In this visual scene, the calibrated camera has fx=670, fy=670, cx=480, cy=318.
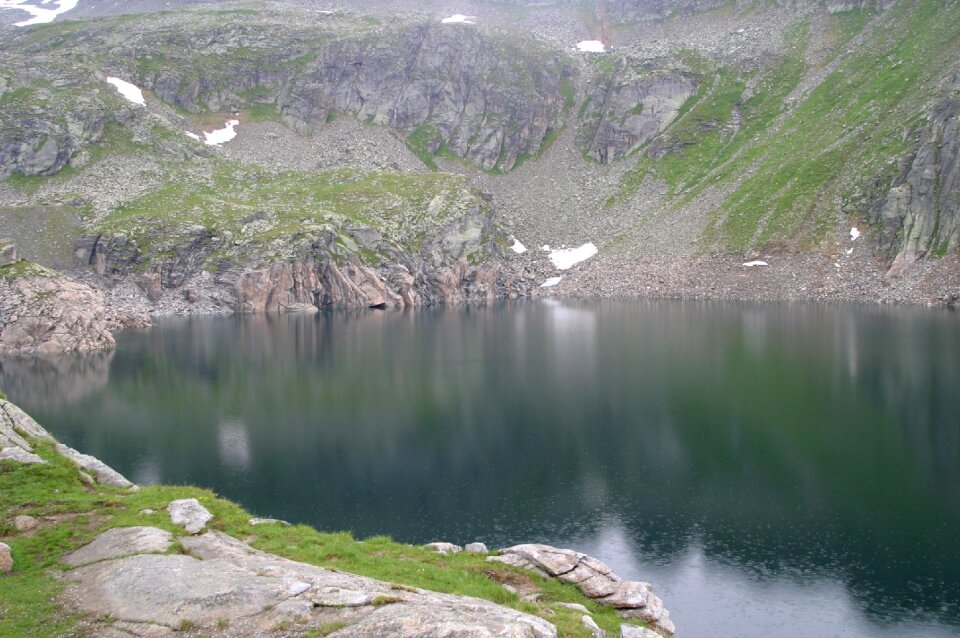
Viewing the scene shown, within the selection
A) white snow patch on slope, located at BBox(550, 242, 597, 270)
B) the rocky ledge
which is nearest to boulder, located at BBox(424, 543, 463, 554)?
the rocky ledge

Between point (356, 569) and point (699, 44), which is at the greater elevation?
point (699, 44)

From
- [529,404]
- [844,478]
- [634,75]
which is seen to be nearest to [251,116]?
[634,75]

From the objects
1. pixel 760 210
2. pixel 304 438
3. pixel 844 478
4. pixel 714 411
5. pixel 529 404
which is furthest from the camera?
pixel 760 210

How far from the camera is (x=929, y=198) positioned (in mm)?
110000

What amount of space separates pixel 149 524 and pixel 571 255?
14114 centimetres

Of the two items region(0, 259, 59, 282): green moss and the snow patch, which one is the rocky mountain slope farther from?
region(0, 259, 59, 282): green moss

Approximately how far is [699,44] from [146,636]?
21420 cm

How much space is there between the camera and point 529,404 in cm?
5134

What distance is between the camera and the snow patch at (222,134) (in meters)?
173

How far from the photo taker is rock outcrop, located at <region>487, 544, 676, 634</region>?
19.2 metres

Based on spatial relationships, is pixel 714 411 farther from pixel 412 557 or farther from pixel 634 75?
pixel 634 75

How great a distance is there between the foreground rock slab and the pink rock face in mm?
79047

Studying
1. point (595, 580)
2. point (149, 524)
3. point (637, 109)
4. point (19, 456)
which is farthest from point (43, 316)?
point (637, 109)

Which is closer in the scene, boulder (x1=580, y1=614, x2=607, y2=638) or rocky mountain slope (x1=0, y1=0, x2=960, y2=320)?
boulder (x1=580, y1=614, x2=607, y2=638)
